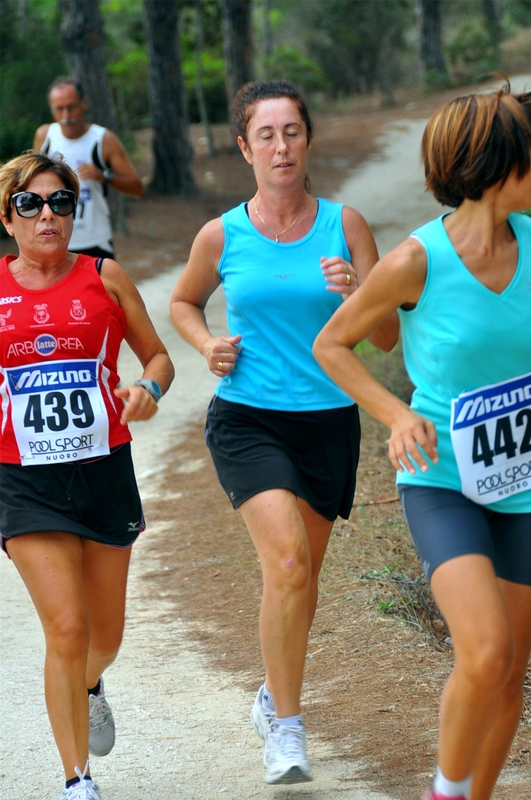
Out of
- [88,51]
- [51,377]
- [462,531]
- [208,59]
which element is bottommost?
[208,59]

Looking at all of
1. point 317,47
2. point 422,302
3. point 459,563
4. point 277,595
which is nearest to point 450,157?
point 422,302

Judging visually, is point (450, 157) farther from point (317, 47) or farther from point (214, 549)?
point (317, 47)

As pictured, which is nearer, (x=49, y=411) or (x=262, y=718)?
(x=49, y=411)

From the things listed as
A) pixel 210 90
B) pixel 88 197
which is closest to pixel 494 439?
pixel 88 197

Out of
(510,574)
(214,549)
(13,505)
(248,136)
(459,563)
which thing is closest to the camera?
(459,563)

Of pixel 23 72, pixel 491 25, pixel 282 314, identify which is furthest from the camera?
pixel 491 25

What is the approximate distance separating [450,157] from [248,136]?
129 centimetres

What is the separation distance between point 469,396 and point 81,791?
1.71 m

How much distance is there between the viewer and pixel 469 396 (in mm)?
2908

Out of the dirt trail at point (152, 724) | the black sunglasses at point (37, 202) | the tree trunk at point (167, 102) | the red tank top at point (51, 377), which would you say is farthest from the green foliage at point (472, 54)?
the red tank top at point (51, 377)

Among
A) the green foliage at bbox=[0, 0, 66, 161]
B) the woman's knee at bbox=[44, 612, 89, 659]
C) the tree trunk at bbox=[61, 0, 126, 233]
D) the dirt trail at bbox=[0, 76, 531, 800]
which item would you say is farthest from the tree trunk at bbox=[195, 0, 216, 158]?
the woman's knee at bbox=[44, 612, 89, 659]

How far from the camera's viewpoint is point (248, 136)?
4.00 metres

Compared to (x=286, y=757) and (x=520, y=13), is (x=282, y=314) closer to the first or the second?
(x=286, y=757)

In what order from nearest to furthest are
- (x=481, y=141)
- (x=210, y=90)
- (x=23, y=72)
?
1. (x=481, y=141)
2. (x=23, y=72)
3. (x=210, y=90)
